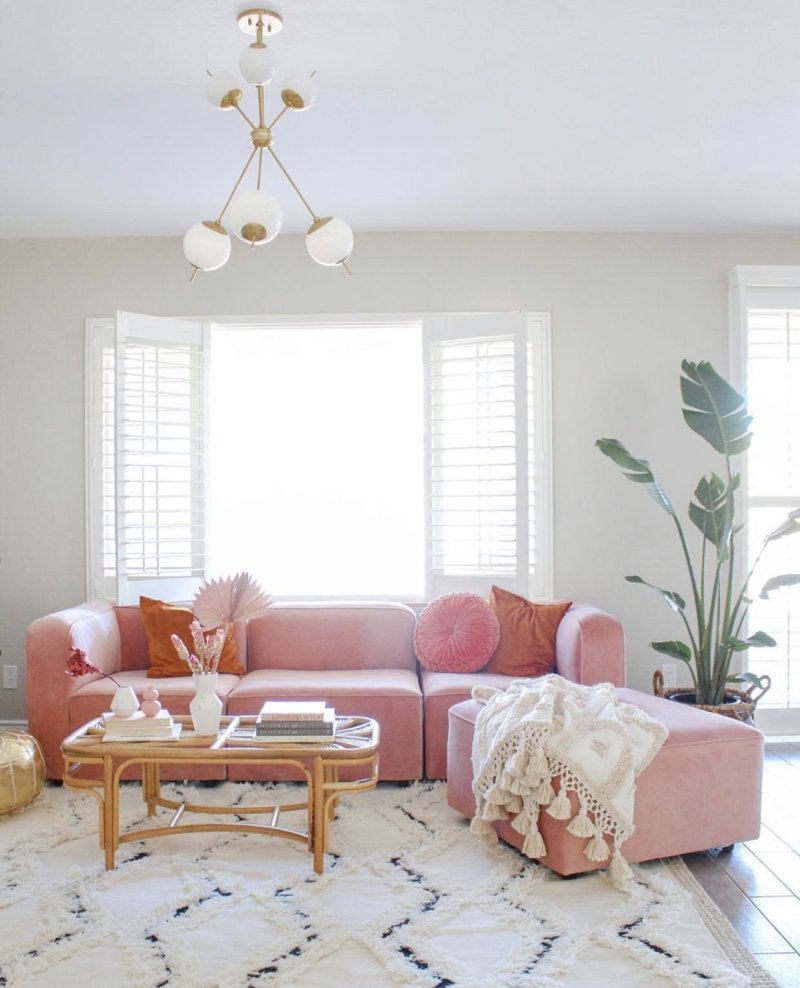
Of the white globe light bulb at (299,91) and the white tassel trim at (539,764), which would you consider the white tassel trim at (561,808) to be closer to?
the white tassel trim at (539,764)

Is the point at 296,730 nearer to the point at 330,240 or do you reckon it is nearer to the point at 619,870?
the point at 619,870

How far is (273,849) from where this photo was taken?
10.0 ft

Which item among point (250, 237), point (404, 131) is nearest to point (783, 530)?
point (404, 131)

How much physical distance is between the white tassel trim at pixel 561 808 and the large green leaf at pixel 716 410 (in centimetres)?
200

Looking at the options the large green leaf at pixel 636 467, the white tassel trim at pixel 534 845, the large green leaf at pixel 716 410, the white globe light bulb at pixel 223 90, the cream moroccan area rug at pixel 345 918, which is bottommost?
the cream moroccan area rug at pixel 345 918

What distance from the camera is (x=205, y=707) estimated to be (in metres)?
3.04

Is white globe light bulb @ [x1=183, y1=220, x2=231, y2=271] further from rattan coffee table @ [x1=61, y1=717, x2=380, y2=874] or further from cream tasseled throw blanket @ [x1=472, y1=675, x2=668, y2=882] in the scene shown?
cream tasseled throw blanket @ [x1=472, y1=675, x2=668, y2=882]

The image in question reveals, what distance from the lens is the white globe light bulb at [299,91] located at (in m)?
2.67

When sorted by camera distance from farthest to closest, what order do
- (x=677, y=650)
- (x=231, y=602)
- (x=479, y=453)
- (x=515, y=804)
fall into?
(x=479, y=453)
(x=677, y=650)
(x=231, y=602)
(x=515, y=804)

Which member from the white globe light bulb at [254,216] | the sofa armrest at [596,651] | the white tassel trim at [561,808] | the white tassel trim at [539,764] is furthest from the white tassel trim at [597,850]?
the white globe light bulb at [254,216]

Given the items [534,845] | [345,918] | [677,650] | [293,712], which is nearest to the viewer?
[345,918]

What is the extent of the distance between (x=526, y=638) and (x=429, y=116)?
88.8 inches

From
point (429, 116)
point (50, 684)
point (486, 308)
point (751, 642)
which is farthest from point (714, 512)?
point (50, 684)

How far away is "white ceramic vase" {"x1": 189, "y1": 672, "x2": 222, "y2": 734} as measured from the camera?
3047 millimetres
